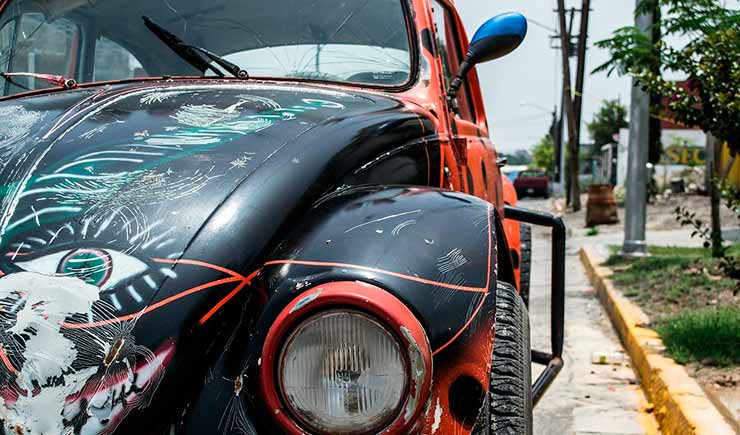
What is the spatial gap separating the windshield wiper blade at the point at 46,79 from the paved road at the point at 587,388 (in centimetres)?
261

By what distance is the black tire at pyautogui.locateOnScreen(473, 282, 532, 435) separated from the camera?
73.6 inches

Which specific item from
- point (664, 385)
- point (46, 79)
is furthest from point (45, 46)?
point (664, 385)

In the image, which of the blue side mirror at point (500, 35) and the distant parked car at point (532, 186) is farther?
the distant parked car at point (532, 186)

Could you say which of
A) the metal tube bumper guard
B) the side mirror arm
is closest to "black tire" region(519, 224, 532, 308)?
the metal tube bumper guard

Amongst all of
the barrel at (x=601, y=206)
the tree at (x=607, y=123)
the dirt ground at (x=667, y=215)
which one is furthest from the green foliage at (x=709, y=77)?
the tree at (x=607, y=123)

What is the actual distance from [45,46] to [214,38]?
2.30ft

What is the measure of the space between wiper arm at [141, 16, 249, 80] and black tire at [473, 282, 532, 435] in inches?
47.9

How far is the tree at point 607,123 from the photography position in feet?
204

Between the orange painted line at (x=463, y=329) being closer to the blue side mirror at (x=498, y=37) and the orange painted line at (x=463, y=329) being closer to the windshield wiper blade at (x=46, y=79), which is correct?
the blue side mirror at (x=498, y=37)

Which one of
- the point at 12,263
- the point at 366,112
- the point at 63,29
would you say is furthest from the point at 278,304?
the point at 63,29

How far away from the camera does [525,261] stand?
4.98 meters

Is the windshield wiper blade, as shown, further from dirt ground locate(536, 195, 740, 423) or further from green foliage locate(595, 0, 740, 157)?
green foliage locate(595, 0, 740, 157)

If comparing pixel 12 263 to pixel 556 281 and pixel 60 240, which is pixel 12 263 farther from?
pixel 556 281

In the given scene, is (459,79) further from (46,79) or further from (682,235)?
(682,235)
